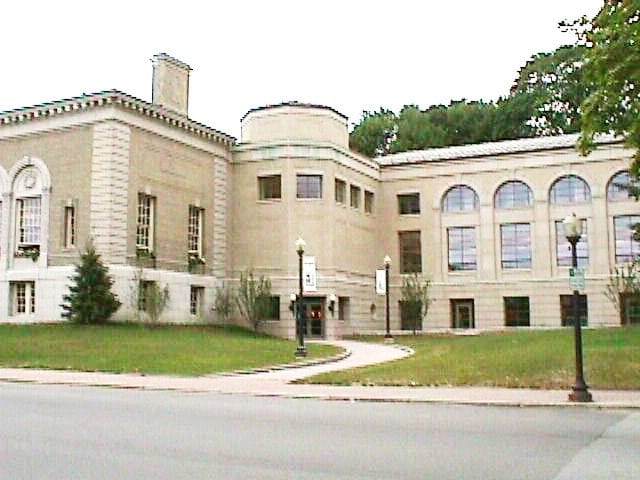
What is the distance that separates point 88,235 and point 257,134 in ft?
46.0

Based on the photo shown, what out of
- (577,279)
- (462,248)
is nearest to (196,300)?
(462,248)

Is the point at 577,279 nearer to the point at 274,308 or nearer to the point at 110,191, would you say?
the point at 110,191

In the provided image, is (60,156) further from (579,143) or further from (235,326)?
(579,143)

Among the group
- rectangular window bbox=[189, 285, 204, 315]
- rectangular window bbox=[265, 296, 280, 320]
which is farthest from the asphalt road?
rectangular window bbox=[265, 296, 280, 320]

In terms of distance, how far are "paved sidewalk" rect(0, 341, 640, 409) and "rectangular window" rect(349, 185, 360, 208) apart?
26209 mm

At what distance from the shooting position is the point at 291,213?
47562 mm

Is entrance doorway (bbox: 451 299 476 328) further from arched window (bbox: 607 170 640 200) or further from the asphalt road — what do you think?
the asphalt road

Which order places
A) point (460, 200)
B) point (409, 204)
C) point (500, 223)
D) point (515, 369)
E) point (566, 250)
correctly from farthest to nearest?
point (409, 204), point (460, 200), point (500, 223), point (566, 250), point (515, 369)

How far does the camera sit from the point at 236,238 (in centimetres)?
4900

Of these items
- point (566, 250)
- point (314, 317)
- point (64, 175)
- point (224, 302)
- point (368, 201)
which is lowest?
point (314, 317)

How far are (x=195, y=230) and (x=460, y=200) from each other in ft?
61.2

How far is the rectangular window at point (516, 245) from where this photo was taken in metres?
52.2

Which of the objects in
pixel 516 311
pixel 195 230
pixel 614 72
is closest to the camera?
pixel 614 72

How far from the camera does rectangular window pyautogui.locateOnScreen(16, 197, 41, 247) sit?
41.2 metres
